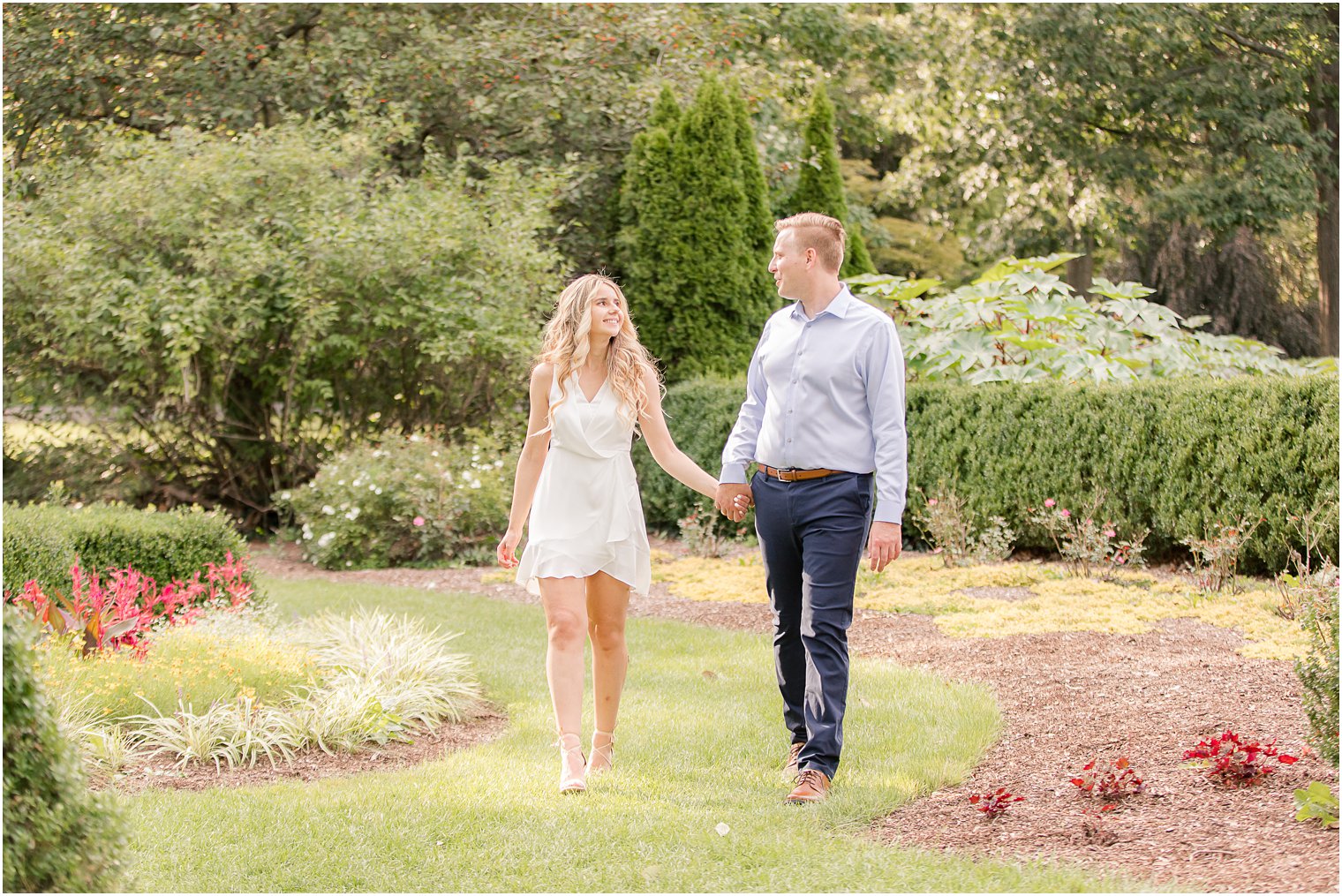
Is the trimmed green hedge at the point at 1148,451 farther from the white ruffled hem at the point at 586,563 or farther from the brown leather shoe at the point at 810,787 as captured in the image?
the white ruffled hem at the point at 586,563

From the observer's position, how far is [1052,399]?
29.1 ft

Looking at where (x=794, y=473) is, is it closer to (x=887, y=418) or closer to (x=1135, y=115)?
(x=887, y=418)

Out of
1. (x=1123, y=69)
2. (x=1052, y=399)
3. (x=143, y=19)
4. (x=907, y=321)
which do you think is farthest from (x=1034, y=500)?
(x=1123, y=69)

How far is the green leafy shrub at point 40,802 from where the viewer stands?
2.29 metres

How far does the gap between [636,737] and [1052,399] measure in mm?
5404

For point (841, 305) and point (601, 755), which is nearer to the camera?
point (841, 305)

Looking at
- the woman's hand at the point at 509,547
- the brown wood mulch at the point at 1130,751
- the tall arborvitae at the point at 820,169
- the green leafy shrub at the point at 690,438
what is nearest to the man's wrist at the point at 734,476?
the woman's hand at the point at 509,547

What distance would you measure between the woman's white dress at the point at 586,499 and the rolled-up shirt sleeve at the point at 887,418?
2.74 ft

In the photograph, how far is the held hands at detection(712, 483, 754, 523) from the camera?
4191 millimetres

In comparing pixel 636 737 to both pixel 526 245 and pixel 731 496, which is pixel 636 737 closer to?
pixel 731 496

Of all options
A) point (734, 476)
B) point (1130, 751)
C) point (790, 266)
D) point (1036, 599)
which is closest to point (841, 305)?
point (790, 266)

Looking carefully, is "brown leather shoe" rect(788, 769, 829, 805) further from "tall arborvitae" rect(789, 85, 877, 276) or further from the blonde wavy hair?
"tall arborvitae" rect(789, 85, 877, 276)

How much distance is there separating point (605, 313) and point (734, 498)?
791 millimetres

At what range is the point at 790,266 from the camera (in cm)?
401
